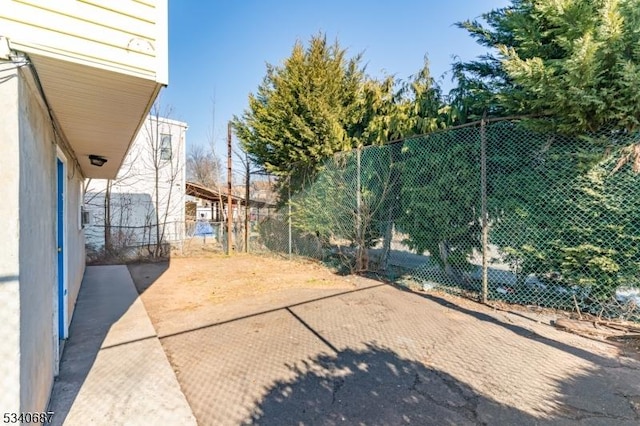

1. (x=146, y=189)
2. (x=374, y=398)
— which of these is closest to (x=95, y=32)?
(x=374, y=398)

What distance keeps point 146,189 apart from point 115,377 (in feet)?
39.5

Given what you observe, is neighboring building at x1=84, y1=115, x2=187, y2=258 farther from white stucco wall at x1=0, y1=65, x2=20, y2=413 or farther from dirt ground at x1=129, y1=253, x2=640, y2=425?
white stucco wall at x1=0, y1=65, x2=20, y2=413

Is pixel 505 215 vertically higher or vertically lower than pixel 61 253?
higher

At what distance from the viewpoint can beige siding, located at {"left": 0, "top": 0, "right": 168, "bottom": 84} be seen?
5.06 feet

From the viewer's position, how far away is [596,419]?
1990 millimetres

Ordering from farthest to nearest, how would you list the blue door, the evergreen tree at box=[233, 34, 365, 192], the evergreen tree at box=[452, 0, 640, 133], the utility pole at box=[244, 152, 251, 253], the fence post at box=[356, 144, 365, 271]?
1. the utility pole at box=[244, 152, 251, 253]
2. the evergreen tree at box=[233, 34, 365, 192]
3. the fence post at box=[356, 144, 365, 271]
4. the blue door
5. the evergreen tree at box=[452, 0, 640, 133]

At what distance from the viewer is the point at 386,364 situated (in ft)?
8.95

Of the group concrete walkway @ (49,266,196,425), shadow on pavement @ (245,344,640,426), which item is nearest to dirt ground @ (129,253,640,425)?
shadow on pavement @ (245,344,640,426)

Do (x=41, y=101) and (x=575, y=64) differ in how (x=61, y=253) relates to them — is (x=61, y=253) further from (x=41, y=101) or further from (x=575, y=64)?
(x=575, y=64)

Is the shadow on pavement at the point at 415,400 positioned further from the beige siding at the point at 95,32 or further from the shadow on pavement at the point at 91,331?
the beige siding at the point at 95,32

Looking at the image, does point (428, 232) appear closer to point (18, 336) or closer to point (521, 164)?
point (521, 164)

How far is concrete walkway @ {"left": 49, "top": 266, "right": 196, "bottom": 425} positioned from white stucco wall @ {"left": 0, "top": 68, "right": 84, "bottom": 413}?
0.24 meters

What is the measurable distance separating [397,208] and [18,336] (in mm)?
5117

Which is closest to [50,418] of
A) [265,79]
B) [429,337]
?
[429,337]
